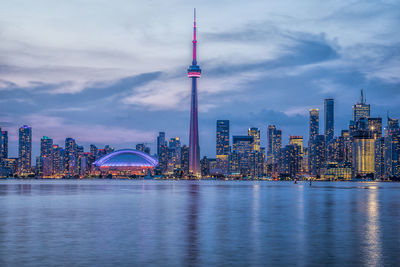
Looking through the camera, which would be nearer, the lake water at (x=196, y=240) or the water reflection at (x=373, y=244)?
the water reflection at (x=373, y=244)

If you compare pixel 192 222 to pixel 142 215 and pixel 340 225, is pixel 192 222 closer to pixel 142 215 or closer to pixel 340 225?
pixel 142 215

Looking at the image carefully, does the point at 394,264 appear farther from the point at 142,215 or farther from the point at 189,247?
the point at 142,215

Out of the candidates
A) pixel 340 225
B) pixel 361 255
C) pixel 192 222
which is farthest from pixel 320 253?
pixel 192 222

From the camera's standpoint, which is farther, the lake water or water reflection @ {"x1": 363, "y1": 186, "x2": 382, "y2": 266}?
the lake water

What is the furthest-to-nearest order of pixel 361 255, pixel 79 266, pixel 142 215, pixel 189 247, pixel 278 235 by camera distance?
pixel 142 215 < pixel 278 235 < pixel 189 247 < pixel 361 255 < pixel 79 266

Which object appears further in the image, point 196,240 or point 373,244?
point 196,240

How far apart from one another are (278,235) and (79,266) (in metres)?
16.7

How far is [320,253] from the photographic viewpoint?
2712cm

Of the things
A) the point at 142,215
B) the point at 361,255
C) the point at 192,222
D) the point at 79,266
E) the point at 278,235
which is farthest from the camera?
the point at 142,215

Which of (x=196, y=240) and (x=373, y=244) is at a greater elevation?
(x=373, y=244)

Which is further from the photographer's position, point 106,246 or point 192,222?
point 192,222

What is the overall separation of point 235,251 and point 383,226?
61.4 feet

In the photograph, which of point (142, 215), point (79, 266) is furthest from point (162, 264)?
point (142, 215)

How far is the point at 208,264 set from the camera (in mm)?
23703
